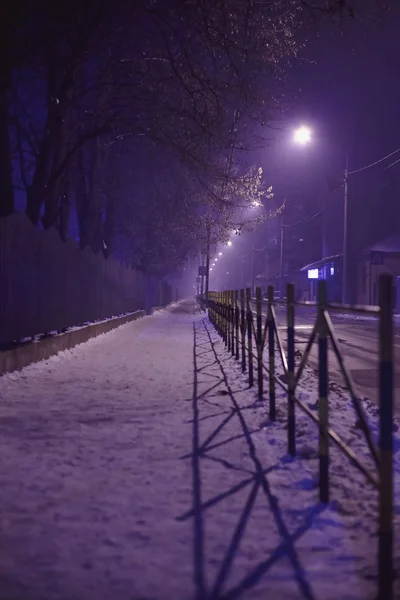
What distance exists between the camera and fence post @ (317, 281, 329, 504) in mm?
3926

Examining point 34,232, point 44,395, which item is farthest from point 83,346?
point 44,395

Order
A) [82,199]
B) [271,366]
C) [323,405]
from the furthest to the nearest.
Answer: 1. [82,199]
2. [271,366]
3. [323,405]

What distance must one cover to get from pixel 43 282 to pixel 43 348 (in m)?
1.62

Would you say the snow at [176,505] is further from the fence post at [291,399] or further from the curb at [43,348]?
the curb at [43,348]

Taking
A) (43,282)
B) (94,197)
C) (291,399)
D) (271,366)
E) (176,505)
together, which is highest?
(94,197)

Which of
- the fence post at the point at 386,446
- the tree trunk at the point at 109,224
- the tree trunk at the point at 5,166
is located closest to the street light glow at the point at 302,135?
the tree trunk at the point at 109,224

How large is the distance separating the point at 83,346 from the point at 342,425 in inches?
429

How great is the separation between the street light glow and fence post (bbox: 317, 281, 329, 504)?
19338 mm

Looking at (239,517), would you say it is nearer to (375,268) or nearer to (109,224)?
(109,224)

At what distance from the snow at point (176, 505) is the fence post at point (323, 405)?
167mm

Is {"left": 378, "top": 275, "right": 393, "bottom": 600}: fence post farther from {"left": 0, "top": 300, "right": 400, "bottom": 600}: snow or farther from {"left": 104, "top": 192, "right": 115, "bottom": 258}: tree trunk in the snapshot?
{"left": 104, "top": 192, "right": 115, "bottom": 258}: tree trunk

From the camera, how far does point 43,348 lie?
38.9ft

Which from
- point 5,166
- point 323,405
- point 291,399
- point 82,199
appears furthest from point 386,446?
point 82,199

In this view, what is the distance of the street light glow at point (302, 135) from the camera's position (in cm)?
2195
